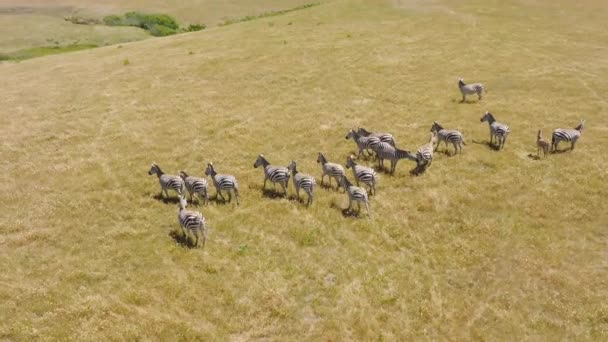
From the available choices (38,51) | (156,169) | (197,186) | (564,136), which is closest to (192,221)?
(197,186)

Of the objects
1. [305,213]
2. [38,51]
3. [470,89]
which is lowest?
[305,213]

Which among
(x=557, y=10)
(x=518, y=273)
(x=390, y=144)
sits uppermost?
(x=557, y=10)

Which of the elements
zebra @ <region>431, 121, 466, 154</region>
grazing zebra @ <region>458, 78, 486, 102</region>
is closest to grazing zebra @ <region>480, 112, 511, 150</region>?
zebra @ <region>431, 121, 466, 154</region>

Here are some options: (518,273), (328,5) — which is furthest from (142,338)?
(328,5)

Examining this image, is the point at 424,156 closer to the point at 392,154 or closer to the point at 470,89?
the point at 392,154

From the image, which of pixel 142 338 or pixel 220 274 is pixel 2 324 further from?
pixel 220 274

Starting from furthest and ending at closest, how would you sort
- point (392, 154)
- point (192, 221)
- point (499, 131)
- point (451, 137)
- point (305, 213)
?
point (499, 131) → point (451, 137) → point (392, 154) → point (305, 213) → point (192, 221)
